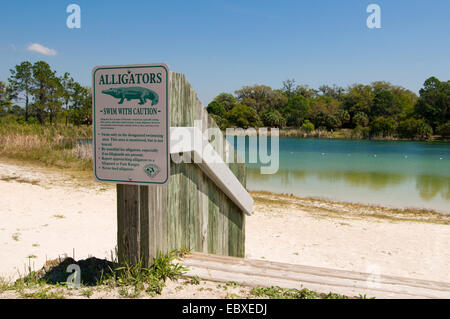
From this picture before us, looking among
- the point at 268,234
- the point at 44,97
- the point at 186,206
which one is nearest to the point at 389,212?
the point at 268,234

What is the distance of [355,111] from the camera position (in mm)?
90812

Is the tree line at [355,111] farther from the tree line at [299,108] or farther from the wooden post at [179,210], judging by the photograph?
the wooden post at [179,210]

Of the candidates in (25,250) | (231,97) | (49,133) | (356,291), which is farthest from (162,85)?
(231,97)

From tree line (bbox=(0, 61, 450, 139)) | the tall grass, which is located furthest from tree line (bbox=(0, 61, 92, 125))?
the tall grass

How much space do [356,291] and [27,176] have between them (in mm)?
12689

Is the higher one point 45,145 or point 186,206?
point 45,145

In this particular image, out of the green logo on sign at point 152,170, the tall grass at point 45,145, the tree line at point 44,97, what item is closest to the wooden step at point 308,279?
the green logo on sign at point 152,170

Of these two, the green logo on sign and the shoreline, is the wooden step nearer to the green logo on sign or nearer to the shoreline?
the green logo on sign

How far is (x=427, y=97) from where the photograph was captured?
74.8 metres

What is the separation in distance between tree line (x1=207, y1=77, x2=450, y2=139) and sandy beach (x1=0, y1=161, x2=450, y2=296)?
68.4 metres

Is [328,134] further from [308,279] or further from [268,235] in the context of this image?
[308,279]

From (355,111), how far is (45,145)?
83.2m

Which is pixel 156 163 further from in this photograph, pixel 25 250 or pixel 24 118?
pixel 24 118

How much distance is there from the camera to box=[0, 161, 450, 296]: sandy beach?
554 centimetres
